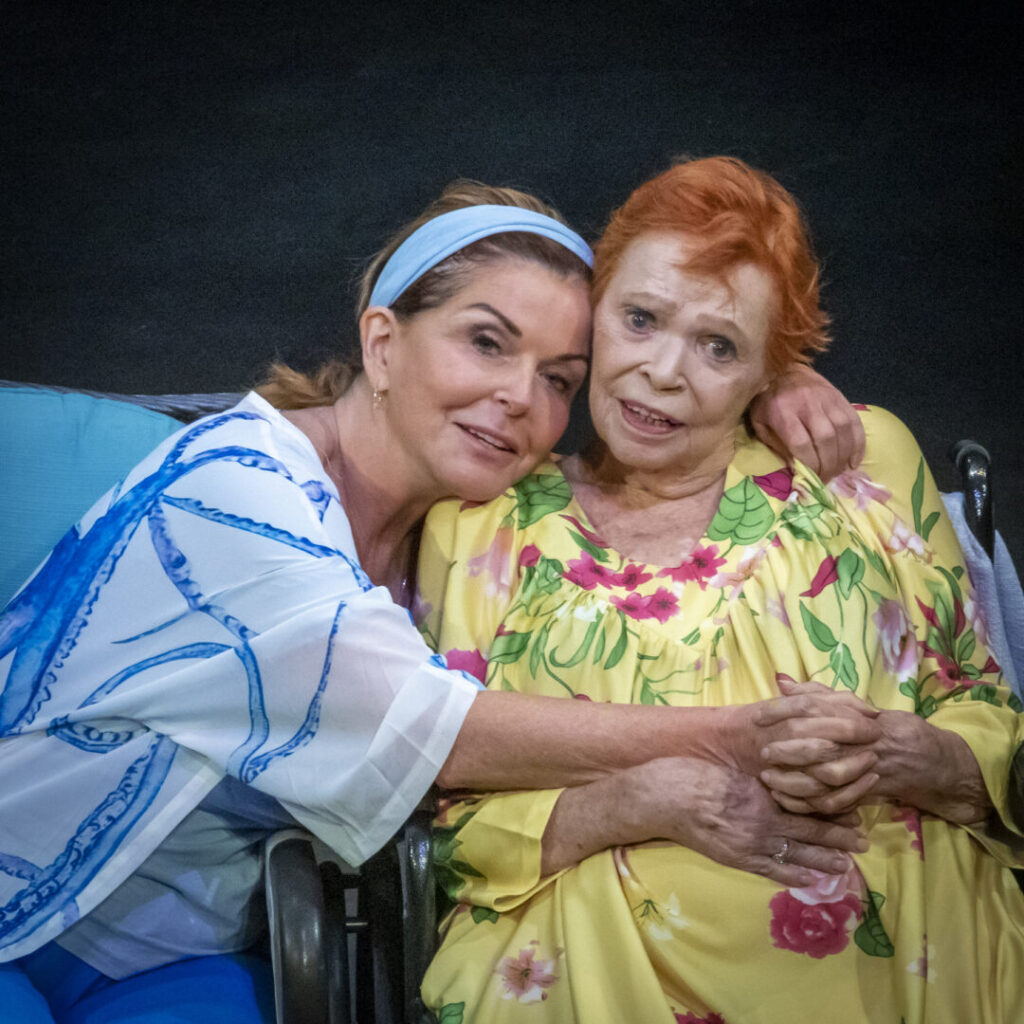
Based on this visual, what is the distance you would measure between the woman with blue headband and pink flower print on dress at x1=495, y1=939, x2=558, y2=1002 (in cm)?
19

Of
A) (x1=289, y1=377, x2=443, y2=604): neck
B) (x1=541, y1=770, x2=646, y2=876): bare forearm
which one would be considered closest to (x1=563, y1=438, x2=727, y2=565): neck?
(x1=289, y1=377, x2=443, y2=604): neck

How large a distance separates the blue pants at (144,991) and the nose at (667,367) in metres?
0.84

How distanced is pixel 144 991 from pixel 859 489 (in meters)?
1.05

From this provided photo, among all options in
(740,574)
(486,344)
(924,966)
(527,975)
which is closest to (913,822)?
(924,966)

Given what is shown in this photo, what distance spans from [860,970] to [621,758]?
1.07ft

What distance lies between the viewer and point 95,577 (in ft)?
4.49

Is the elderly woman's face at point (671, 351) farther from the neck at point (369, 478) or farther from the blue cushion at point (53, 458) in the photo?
the blue cushion at point (53, 458)

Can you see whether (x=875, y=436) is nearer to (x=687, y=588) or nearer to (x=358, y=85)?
(x=687, y=588)

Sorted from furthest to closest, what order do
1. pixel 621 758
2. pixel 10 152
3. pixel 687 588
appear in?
pixel 10 152, pixel 687 588, pixel 621 758

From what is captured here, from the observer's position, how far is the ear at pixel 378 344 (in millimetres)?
1640

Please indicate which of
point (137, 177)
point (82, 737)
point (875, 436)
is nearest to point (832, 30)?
point (875, 436)

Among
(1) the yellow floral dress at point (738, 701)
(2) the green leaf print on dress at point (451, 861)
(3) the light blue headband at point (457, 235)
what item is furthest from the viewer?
(3) the light blue headband at point (457, 235)

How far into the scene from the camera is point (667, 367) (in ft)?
4.96

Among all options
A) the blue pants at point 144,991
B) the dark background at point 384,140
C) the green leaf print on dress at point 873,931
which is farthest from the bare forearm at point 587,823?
the dark background at point 384,140
